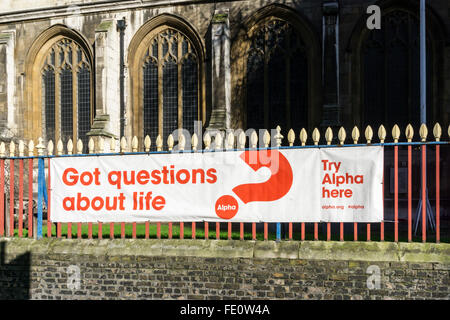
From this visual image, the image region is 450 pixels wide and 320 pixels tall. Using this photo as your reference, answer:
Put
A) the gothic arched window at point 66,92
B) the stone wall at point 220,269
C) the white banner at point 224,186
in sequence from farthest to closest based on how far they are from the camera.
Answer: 1. the gothic arched window at point 66,92
2. the white banner at point 224,186
3. the stone wall at point 220,269

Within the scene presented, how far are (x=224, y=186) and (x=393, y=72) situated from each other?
10.7 m

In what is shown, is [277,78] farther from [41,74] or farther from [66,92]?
[41,74]

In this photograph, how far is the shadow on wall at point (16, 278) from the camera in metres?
6.50

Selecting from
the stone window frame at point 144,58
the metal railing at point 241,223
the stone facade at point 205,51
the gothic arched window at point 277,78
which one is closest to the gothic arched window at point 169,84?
the stone window frame at point 144,58

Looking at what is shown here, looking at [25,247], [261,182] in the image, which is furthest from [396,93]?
[25,247]

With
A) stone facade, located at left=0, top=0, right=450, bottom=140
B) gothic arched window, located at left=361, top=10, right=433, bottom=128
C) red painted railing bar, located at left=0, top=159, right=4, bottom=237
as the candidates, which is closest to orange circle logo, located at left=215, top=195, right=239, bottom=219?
red painted railing bar, located at left=0, top=159, right=4, bottom=237

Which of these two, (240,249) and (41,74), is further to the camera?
(41,74)

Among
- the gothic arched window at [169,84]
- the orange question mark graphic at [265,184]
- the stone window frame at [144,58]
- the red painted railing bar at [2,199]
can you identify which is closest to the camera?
the orange question mark graphic at [265,184]

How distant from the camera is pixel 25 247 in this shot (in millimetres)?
6602

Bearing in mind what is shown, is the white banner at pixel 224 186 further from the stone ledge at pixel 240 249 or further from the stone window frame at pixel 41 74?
the stone window frame at pixel 41 74

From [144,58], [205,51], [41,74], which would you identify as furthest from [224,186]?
[41,74]

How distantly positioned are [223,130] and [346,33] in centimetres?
538

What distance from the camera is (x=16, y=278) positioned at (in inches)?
258
